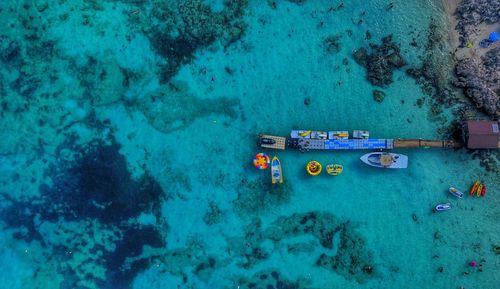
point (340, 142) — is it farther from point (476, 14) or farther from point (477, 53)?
point (476, 14)

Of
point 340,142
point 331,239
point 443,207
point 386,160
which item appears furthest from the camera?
point 331,239

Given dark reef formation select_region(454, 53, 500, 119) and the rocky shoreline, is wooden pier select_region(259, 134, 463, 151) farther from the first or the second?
the rocky shoreline

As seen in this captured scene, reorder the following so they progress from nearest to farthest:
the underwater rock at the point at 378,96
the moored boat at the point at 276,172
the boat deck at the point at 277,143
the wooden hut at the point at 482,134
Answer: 1. the wooden hut at the point at 482,134
2. the boat deck at the point at 277,143
3. the moored boat at the point at 276,172
4. the underwater rock at the point at 378,96

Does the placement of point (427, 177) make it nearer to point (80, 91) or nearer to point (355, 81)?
point (355, 81)

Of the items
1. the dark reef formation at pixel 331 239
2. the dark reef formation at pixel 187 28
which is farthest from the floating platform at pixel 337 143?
the dark reef formation at pixel 187 28

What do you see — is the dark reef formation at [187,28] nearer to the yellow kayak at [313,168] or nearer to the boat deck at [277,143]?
the boat deck at [277,143]

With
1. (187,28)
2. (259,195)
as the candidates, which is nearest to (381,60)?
(259,195)

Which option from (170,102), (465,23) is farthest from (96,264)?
(465,23)
